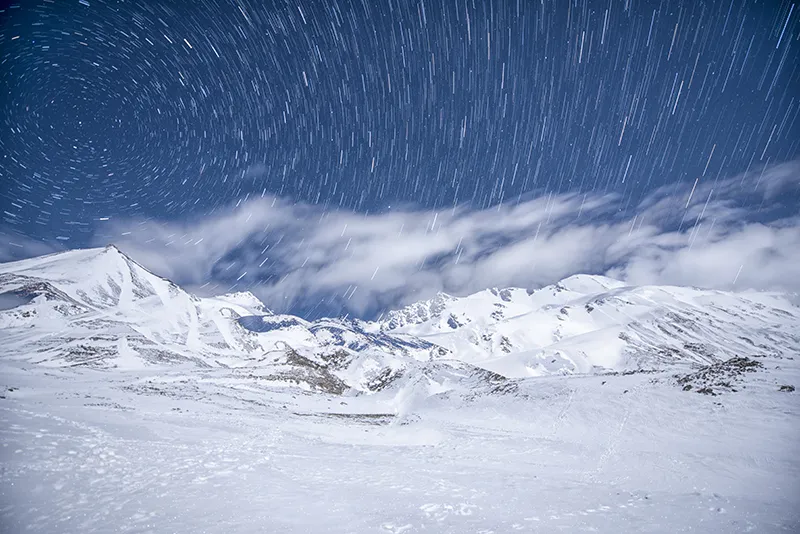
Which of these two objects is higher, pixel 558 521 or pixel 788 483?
pixel 558 521

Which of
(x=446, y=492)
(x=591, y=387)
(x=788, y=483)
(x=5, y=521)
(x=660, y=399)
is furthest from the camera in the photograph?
(x=591, y=387)

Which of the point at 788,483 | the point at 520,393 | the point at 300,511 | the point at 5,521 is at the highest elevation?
the point at 5,521

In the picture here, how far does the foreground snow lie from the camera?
888 cm

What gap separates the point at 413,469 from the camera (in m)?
15.7

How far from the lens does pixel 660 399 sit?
27.6 metres

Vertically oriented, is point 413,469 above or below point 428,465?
above

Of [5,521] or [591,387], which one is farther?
[591,387]

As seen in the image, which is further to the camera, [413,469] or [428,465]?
[428,465]

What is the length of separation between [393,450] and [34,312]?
670 ft

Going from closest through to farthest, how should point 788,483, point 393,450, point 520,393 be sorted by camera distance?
point 788,483 → point 393,450 → point 520,393

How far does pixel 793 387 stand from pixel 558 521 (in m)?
26.8

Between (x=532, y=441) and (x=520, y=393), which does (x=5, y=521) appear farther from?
(x=520, y=393)

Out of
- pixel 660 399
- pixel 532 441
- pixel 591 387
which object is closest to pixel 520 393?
pixel 591 387

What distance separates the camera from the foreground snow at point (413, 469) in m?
8.88
